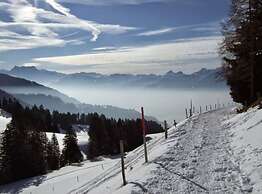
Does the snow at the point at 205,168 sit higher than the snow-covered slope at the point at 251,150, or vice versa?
the snow-covered slope at the point at 251,150

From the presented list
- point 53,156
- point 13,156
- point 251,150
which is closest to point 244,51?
point 251,150

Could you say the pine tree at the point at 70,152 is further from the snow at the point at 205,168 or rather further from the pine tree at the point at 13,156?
the snow at the point at 205,168

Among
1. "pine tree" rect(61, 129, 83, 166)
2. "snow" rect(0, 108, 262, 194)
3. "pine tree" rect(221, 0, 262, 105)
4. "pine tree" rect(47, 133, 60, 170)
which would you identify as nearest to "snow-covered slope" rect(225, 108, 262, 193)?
"snow" rect(0, 108, 262, 194)

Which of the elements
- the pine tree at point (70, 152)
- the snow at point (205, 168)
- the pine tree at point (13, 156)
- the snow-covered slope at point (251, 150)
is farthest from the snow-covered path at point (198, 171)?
the pine tree at point (70, 152)

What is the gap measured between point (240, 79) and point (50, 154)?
251 feet

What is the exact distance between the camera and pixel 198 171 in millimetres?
18156

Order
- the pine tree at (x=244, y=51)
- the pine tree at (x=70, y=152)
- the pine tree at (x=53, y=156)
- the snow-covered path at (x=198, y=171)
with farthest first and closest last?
the pine tree at (x=70, y=152) → the pine tree at (x=53, y=156) → the pine tree at (x=244, y=51) → the snow-covered path at (x=198, y=171)

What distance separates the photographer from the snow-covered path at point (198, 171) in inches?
610

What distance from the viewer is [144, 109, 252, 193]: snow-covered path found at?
50.9ft

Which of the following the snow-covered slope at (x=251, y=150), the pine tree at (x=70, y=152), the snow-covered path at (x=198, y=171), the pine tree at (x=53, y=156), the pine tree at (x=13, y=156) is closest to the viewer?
the snow-covered slope at (x=251, y=150)

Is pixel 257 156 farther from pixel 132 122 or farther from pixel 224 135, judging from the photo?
Answer: pixel 132 122

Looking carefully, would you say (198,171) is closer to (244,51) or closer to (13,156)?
(244,51)

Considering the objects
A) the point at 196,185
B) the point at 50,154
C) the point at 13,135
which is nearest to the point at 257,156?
the point at 196,185

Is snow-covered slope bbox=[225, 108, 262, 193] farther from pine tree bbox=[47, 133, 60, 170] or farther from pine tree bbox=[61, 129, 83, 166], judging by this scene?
pine tree bbox=[47, 133, 60, 170]
